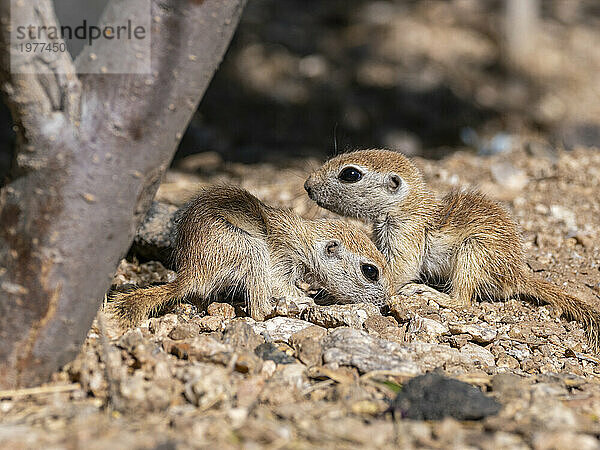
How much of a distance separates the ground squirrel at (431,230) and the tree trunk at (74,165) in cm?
210

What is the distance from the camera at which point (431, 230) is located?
187 inches

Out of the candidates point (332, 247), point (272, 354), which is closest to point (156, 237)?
point (332, 247)

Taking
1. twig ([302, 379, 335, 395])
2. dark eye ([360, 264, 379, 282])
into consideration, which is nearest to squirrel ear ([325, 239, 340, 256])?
dark eye ([360, 264, 379, 282])

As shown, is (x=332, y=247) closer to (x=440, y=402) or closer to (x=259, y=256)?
(x=259, y=256)

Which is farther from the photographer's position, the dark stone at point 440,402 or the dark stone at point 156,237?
the dark stone at point 156,237

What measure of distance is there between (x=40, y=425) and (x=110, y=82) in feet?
4.47

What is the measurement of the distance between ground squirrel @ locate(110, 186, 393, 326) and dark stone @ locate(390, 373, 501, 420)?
62.4 inches

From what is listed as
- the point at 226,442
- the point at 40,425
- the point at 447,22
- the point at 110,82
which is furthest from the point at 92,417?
the point at 447,22

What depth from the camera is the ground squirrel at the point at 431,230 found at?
442cm

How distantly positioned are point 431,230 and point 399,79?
774 cm

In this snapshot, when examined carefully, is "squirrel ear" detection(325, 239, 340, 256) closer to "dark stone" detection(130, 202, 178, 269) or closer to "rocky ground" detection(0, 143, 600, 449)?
"rocky ground" detection(0, 143, 600, 449)

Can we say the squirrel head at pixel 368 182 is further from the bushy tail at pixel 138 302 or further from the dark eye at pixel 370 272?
the bushy tail at pixel 138 302

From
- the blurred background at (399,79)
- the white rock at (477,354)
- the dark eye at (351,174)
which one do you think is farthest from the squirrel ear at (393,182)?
the blurred background at (399,79)

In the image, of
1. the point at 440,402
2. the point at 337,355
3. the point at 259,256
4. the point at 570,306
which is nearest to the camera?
the point at 440,402
